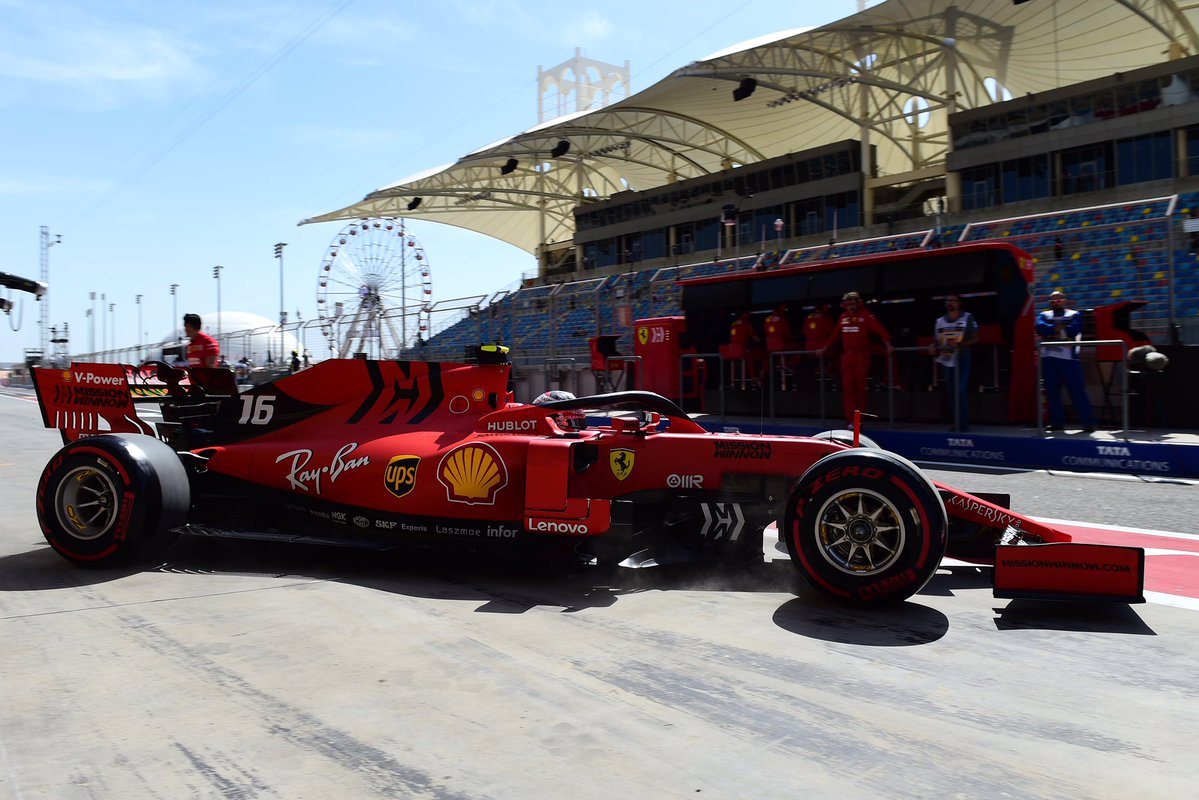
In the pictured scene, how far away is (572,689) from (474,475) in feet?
6.68

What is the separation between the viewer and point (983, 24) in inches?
1495

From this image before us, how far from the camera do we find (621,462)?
5.21 metres

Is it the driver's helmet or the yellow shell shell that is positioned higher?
the driver's helmet

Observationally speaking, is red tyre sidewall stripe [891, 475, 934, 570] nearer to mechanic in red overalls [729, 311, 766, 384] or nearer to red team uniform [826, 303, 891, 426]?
red team uniform [826, 303, 891, 426]

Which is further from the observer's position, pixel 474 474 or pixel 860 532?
pixel 474 474

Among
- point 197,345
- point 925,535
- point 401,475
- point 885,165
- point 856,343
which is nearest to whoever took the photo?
point 925,535

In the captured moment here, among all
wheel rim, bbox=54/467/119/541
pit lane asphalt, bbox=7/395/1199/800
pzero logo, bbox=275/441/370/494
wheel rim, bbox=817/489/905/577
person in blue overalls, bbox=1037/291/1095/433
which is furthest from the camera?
person in blue overalls, bbox=1037/291/1095/433

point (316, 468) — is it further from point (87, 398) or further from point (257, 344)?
point (257, 344)

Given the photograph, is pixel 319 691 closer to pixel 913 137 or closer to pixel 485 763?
pixel 485 763

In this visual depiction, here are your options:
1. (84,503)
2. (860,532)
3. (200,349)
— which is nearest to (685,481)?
(860,532)

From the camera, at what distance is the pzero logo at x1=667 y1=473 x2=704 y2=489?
508 cm

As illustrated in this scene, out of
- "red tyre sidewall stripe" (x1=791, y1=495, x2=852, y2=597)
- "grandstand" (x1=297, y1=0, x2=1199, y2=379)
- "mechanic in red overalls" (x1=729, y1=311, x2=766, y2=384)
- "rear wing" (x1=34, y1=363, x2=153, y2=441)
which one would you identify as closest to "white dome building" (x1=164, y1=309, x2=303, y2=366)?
"grandstand" (x1=297, y1=0, x2=1199, y2=379)

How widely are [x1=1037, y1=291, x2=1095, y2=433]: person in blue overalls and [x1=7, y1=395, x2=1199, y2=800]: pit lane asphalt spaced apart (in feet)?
24.2

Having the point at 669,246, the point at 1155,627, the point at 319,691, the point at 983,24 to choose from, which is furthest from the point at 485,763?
the point at 669,246
